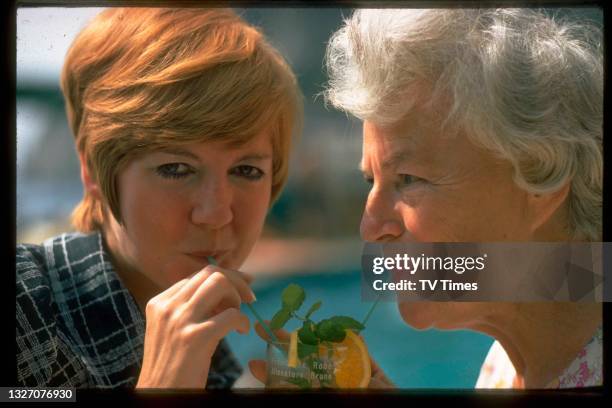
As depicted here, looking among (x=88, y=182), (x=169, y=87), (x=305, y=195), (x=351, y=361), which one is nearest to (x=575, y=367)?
(x=351, y=361)

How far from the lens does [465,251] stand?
2686 mm

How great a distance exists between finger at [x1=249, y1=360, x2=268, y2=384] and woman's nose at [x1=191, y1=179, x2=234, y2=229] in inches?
21.3

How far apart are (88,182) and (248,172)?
1.96 feet

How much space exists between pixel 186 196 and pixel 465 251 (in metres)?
1.02

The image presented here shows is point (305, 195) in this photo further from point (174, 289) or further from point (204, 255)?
point (174, 289)

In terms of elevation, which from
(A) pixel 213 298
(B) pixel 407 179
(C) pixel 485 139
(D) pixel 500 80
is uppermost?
(D) pixel 500 80

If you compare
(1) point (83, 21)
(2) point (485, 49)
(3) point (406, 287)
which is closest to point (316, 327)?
(3) point (406, 287)

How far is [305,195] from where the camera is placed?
2715 millimetres

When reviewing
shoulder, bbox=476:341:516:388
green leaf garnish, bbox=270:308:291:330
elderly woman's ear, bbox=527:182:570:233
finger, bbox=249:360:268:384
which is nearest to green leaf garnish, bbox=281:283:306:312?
green leaf garnish, bbox=270:308:291:330

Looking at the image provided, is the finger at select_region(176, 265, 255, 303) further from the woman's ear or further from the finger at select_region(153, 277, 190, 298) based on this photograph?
the woman's ear

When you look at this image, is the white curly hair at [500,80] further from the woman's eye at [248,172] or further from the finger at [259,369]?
the finger at [259,369]

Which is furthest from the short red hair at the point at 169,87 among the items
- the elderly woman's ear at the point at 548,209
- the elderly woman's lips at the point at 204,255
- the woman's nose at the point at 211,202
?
the elderly woman's ear at the point at 548,209

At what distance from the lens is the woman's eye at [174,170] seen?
2.63 m

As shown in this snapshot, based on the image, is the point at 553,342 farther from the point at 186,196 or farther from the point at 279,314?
the point at 186,196
